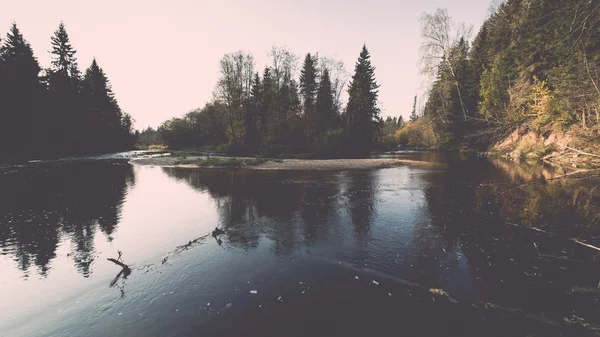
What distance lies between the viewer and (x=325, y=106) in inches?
1852

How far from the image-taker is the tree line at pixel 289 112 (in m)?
41.2

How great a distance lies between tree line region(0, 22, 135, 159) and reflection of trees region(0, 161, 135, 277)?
27.1 metres

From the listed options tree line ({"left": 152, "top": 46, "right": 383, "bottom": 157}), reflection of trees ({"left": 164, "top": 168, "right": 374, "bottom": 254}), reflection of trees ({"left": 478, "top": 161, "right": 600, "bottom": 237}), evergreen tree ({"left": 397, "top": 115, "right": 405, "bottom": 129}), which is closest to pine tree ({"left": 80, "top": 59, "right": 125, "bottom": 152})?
tree line ({"left": 152, "top": 46, "right": 383, "bottom": 157})

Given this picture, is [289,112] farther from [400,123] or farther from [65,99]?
[400,123]

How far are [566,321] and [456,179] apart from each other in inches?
650

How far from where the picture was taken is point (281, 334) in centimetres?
432

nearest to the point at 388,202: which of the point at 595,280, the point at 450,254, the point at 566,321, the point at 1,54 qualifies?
the point at 450,254

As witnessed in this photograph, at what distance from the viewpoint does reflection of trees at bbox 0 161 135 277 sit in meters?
7.64

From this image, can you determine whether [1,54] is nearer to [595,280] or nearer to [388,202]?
[388,202]

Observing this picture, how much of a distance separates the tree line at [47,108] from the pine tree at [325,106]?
144ft

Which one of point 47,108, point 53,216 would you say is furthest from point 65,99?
point 53,216

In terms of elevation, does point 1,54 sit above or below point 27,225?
above

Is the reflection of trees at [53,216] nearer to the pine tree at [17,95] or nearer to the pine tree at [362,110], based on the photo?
the pine tree at [17,95]

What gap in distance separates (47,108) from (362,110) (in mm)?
51446
